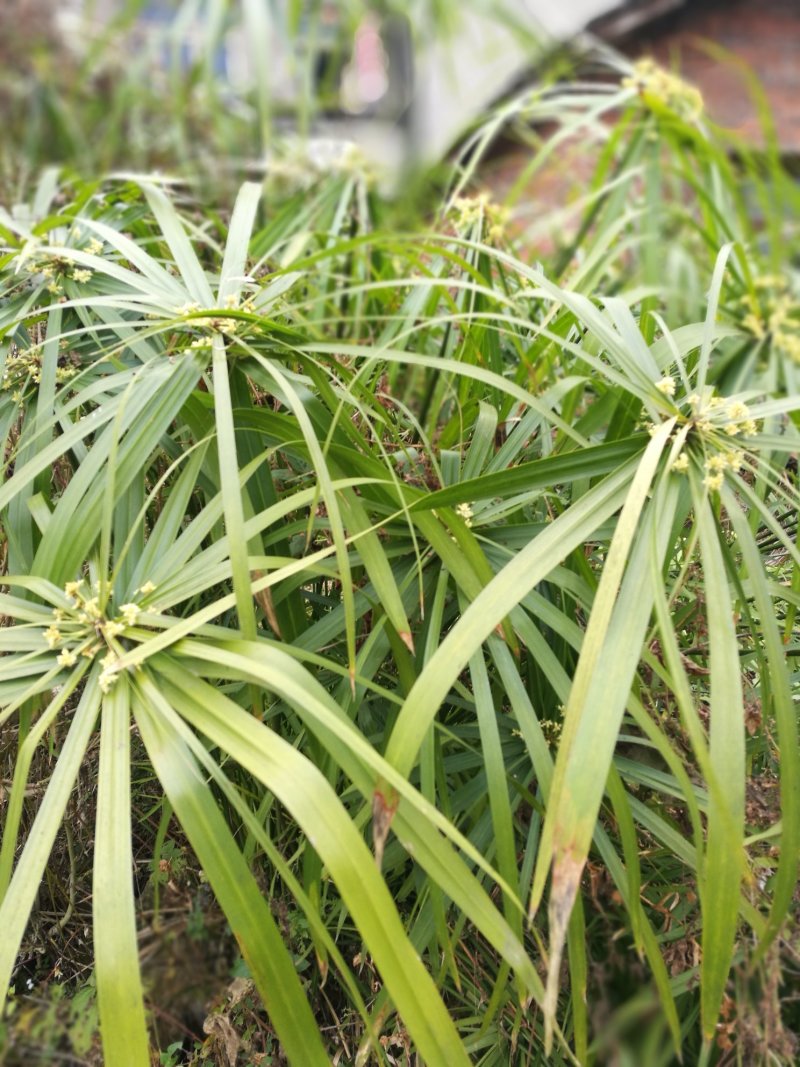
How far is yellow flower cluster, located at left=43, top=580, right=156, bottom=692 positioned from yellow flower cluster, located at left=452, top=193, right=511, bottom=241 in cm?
70

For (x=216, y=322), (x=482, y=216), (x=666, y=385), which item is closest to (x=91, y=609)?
(x=216, y=322)

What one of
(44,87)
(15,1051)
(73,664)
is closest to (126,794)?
(73,664)

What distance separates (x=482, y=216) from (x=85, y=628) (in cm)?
79

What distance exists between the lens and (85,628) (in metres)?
0.75

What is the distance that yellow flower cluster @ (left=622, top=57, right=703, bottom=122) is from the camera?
145cm

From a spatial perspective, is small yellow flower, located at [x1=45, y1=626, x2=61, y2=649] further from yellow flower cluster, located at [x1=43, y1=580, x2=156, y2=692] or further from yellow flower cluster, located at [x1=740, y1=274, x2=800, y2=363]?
yellow flower cluster, located at [x1=740, y1=274, x2=800, y2=363]

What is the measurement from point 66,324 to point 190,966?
0.69 m

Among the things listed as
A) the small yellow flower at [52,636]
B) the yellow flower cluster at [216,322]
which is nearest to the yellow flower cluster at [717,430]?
the yellow flower cluster at [216,322]

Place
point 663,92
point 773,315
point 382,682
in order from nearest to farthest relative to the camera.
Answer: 1. point 382,682
2. point 773,315
3. point 663,92

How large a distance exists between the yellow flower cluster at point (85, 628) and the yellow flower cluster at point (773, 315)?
993mm

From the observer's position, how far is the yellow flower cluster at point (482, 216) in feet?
3.94

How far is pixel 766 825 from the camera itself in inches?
33.8

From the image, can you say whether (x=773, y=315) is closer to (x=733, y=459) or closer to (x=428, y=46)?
(x=733, y=459)

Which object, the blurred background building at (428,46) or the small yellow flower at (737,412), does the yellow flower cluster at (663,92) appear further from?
the small yellow flower at (737,412)
